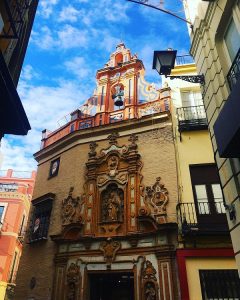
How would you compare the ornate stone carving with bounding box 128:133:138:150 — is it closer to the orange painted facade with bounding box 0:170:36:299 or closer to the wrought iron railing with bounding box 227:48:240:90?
the wrought iron railing with bounding box 227:48:240:90

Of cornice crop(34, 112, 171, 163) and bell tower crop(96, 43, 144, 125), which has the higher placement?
bell tower crop(96, 43, 144, 125)

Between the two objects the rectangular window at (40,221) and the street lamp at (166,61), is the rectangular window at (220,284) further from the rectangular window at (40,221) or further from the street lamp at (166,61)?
the rectangular window at (40,221)

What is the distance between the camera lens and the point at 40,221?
1381cm

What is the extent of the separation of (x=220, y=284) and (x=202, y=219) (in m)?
2.05

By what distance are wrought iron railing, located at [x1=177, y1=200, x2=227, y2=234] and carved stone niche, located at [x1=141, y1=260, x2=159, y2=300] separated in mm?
1762

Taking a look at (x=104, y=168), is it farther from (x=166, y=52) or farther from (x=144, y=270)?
(x=166, y=52)

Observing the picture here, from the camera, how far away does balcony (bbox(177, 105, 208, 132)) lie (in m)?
11.8

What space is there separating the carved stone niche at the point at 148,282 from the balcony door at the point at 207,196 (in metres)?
2.32

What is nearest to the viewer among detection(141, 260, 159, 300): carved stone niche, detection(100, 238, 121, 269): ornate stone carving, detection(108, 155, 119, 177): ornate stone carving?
detection(141, 260, 159, 300): carved stone niche

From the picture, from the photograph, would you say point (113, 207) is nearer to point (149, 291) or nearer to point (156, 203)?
point (156, 203)

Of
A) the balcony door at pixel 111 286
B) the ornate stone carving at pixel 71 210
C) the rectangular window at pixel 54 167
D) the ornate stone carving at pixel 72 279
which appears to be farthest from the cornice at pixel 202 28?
the rectangular window at pixel 54 167

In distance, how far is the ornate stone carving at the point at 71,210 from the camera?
1237 centimetres

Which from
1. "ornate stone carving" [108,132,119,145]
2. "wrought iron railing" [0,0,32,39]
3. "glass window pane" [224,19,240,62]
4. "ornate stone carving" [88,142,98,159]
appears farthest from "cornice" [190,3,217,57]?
"ornate stone carving" [88,142,98,159]

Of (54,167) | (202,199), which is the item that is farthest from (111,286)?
(54,167)
